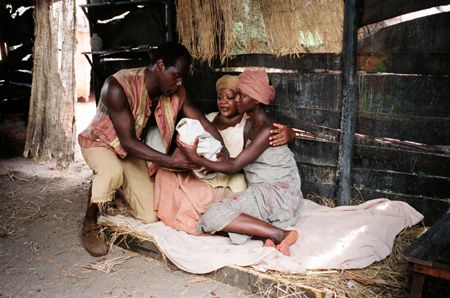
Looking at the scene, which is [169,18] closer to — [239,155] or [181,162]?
[181,162]

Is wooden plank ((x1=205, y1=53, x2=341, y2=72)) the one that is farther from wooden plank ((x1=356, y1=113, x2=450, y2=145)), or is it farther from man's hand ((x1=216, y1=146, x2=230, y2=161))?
man's hand ((x1=216, y1=146, x2=230, y2=161))

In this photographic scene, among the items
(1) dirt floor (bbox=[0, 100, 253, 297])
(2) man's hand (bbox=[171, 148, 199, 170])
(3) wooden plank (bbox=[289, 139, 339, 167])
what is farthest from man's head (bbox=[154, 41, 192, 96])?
(1) dirt floor (bbox=[0, 100, 253, 297])

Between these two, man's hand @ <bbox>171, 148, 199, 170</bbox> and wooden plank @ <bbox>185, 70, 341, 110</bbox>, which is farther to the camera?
wooden plank @ <bbox>185, 70, 341, 110</bbox>

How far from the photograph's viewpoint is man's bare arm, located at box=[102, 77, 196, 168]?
10.7ft

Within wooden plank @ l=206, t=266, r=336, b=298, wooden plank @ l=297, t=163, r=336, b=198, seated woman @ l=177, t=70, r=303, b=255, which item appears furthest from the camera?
wooden plank @ l=297, t=163, r=336, b=198

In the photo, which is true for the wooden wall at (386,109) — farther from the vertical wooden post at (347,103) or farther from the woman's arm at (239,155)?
the woman's arm at (239,155)

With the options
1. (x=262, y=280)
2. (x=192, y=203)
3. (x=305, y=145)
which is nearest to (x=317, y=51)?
(x=305, y=145)

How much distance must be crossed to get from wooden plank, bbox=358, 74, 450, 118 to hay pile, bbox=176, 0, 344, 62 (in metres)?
0.46

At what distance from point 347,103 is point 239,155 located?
1.12m

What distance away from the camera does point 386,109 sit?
345 cm

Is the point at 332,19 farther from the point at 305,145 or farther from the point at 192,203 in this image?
the point at 192,203

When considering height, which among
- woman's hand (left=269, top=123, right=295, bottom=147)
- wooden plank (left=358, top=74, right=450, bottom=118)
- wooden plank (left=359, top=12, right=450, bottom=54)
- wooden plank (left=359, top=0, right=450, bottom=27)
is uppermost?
wooden plank (left=359, top=0, right=450, bottom=27)

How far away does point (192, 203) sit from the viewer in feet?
11.2

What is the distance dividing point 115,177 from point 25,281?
1.02 metres
